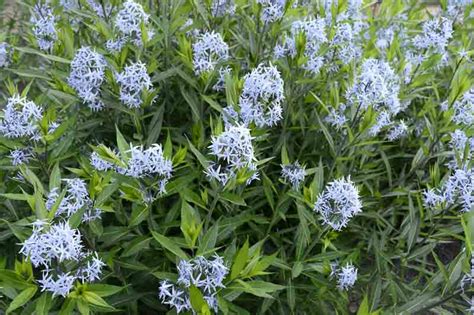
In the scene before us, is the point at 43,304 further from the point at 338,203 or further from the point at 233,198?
the point at 338,203

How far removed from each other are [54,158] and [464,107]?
7.69ft

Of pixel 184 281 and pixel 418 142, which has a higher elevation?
pixel 184 281

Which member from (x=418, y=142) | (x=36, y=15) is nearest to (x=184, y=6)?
(x=36, y=15)

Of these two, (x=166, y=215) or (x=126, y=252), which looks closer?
(x=126, y=252)

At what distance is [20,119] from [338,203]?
1.50 m

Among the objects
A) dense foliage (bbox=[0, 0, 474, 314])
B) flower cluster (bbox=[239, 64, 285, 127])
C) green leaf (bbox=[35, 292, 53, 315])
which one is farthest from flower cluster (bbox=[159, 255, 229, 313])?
flower cluster (bbox=[239, 64, 285, 127])

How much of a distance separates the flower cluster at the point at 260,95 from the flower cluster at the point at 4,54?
1787 millimetres

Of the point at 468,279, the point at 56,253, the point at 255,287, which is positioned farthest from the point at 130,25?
the point at 468,279

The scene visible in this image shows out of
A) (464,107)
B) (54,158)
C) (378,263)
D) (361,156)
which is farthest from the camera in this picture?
(361,156)

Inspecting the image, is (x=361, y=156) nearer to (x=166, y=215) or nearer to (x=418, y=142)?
(x=418, y=142)

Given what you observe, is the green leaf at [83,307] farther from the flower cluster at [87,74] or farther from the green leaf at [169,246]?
the flower cluster at [87,74]

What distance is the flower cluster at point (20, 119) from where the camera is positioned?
2.42m

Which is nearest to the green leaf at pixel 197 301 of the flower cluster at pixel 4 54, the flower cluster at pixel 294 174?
the flower cluster at pixel 294 174

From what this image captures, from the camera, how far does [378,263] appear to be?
2877 mm
